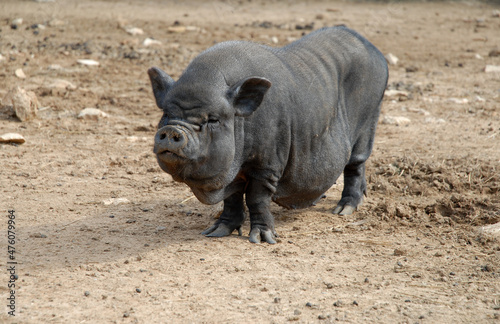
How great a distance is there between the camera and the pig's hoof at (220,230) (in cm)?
519

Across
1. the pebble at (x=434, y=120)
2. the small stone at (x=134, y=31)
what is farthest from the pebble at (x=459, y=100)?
the small stone at (x=134, y=31)

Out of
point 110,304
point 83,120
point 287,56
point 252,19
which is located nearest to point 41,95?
point 83,120

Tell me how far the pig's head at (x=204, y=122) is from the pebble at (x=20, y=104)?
403cm

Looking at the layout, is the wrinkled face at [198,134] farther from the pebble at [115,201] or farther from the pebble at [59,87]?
the pebble at [59,87]

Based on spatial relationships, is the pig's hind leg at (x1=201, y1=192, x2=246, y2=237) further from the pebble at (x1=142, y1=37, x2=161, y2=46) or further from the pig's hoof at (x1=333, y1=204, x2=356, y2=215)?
the pebble at (x1=142, y1=37, x2=161, y2=46)

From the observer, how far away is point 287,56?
17.3 ft

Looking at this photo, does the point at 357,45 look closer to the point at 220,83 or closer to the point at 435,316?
the point at 220,83

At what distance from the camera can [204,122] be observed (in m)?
4.46

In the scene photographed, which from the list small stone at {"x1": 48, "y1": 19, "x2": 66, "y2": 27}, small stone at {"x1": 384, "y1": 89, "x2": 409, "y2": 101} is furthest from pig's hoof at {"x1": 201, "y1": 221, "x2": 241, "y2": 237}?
small stone at {"x1": 48, "y1": 19, "x2": 66, "y2": 27}

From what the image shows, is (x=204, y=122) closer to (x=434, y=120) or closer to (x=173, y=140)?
(x=173, y=140)

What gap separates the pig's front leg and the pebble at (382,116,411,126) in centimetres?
406

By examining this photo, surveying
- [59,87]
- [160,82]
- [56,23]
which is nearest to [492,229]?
[160,82]

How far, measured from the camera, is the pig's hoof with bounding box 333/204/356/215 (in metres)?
5.93

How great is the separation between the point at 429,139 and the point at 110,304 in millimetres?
5229
